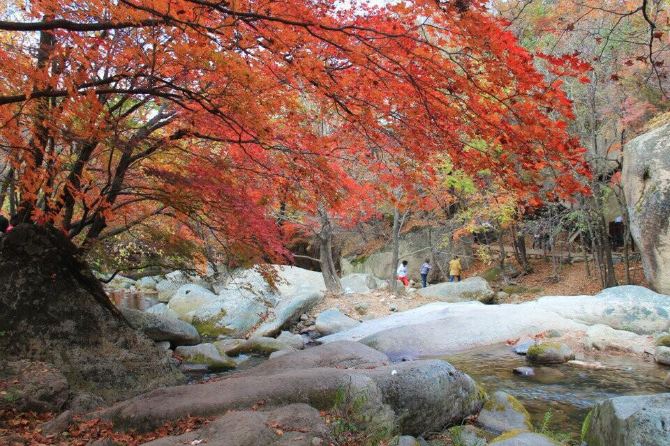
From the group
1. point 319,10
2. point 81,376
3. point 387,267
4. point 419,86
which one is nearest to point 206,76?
point 319,10

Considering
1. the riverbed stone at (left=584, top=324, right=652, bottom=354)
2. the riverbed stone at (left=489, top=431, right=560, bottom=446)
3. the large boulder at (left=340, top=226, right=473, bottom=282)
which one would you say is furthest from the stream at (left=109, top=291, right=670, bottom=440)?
the large boulder at (left=340, top=226, right=473, bottom=282)

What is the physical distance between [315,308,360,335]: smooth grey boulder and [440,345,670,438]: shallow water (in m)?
3.49

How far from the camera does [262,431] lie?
317cm

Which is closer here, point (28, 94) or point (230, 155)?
point (28, 94)

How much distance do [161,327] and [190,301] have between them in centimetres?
483

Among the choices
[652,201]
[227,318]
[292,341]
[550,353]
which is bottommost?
[550,353]

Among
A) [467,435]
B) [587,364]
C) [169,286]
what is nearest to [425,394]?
[467,435]

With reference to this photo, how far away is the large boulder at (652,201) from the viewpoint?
1133cm

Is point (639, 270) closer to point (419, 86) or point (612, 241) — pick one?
point (612, 241)

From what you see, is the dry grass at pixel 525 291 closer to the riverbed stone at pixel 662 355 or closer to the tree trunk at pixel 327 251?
the tree trunk at pixel 327 251

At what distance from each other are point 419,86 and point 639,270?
14.5 meters

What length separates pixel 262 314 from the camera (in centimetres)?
1235

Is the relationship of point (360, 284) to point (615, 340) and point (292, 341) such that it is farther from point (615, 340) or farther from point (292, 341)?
point (615, 340)

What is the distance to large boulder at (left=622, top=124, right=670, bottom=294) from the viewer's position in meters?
11.3
